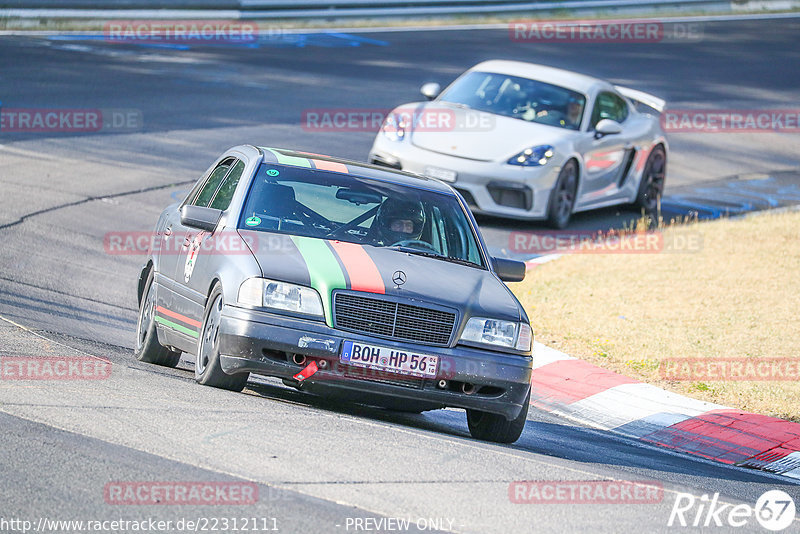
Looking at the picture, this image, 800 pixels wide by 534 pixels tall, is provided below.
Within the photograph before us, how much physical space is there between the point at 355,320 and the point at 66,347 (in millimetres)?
2079

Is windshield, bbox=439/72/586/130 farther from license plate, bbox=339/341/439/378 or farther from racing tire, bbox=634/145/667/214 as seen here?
license plate, bbox=339/341/439/378

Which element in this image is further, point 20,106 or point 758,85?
point 758,85

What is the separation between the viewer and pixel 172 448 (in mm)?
5715

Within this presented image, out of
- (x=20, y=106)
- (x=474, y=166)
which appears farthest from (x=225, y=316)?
(x=20, y=106)

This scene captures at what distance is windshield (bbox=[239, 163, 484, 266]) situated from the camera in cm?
757

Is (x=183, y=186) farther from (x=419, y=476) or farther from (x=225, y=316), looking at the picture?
(x=419, y=476)

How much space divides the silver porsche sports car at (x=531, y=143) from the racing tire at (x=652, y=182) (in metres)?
0.01

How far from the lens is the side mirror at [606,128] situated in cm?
1495

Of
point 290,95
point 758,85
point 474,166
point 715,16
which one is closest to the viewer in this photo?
point 474,166

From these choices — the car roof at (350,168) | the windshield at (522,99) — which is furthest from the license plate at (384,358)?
the windshield at (522,99)
